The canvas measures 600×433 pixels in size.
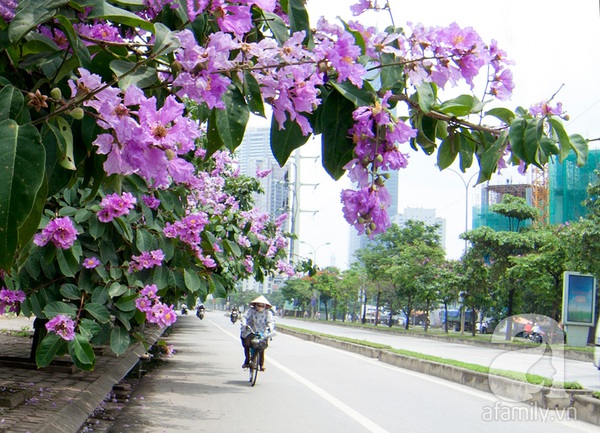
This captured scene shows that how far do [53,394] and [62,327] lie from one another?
3.13m

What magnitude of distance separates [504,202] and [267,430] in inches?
1125

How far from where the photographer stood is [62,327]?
11.8 ft

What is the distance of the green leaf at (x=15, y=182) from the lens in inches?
44.0

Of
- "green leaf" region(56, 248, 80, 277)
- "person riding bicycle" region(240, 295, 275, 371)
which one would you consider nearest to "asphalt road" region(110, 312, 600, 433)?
"person riding bicycle" region(240, 295, 275, 371)

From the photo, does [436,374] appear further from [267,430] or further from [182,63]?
[182,63]

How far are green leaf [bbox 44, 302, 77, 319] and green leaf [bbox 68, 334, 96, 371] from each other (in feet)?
1.03

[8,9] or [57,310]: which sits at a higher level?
[8,9]

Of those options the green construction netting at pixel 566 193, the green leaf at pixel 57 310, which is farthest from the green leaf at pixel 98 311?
the green construction netting at pixel 566 193

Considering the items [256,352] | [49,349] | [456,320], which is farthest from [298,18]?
[456,320]

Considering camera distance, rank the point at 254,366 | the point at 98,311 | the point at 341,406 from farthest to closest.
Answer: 1. the point at 254,366
2. the point at 341,406
3. the point at 98,311

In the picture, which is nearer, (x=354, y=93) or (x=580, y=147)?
(x=354, y=93)

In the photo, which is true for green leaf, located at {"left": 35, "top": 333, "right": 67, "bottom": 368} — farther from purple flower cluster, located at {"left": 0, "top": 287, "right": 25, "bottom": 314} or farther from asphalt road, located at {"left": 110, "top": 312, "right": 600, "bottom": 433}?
asphalt road, located at {"left": 110, "top": 312, "right": 600, "bottom": 433}

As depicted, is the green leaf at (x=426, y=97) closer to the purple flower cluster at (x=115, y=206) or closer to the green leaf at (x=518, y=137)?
the green leaf at (x=518, y=137)

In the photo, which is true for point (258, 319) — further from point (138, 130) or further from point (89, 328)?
point (138, 130)
